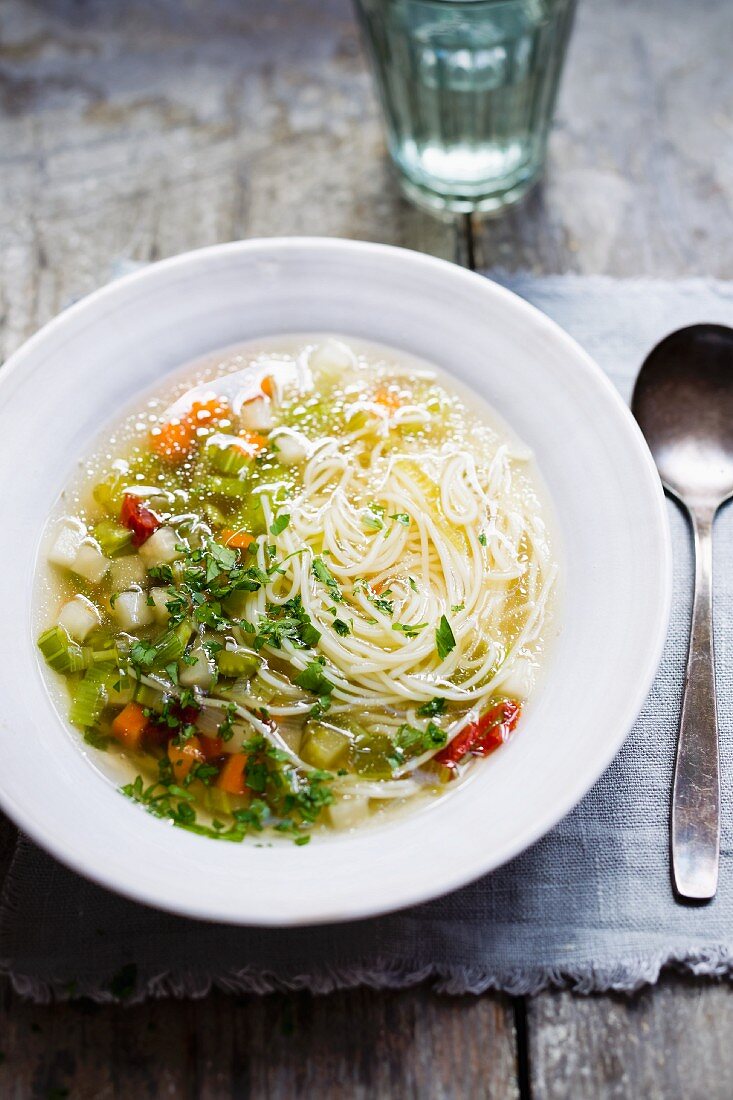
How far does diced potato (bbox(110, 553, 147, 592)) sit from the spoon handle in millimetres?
1855

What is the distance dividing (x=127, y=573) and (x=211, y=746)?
69 cm


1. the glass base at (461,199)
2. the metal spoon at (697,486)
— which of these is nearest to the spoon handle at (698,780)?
the metal spoon at (697,486)

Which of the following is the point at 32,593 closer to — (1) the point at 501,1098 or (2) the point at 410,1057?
(2) the point at 410,1057

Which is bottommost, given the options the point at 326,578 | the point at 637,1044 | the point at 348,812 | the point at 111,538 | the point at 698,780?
the point at 637,1044

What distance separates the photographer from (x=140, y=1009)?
2811 mm

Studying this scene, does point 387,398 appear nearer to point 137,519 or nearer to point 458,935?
point 137,519

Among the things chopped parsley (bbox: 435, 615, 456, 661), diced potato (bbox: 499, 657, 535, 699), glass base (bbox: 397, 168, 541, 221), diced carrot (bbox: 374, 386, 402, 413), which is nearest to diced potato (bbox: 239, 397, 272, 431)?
diced carrot (bbox: 374, 386, 402, 413)

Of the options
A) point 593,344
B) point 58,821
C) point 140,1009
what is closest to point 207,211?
point 593,344

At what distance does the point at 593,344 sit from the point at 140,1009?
300 cm

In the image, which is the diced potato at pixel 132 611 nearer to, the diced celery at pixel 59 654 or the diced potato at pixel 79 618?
the diced potato at pixel 79 618

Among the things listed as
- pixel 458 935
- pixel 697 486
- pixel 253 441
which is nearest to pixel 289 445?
pixel 253 441

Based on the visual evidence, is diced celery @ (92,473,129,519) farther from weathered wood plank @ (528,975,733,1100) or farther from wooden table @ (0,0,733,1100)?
weathered wood plank @ (528,975,733,1100)

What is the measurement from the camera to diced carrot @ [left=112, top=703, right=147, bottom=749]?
2906mm

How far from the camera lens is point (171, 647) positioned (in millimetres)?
2996
